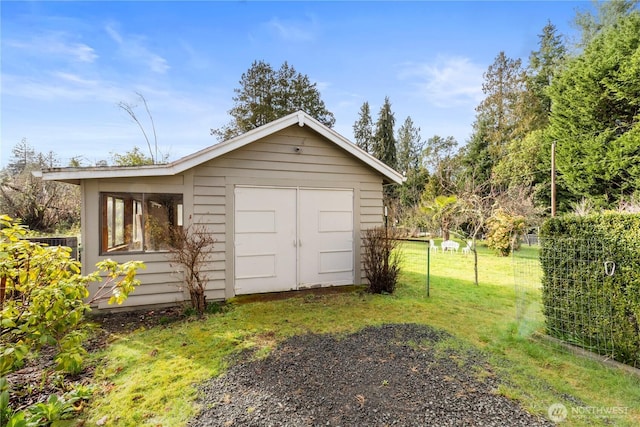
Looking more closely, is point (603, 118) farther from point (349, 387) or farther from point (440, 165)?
point (349, 387)

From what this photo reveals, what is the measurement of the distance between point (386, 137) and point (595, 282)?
92.5 ft

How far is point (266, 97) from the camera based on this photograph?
77.9 ft

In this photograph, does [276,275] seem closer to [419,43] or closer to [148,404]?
[148,404]

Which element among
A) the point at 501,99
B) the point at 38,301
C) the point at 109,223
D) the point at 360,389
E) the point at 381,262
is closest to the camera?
the point at 38,301

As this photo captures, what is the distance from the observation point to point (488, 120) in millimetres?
23656

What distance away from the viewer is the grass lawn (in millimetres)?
2758

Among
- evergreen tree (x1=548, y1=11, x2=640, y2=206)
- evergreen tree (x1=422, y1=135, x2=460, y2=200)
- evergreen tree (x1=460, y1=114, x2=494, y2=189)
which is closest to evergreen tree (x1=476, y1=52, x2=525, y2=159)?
evergreen tree (x1=460, y1=114, x2=494, y2=189)

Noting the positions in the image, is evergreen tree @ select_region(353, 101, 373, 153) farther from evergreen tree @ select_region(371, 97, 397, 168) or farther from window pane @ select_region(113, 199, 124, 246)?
window pane @ select_region(113, 199, 124, 246)

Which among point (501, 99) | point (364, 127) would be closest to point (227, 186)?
point (501, 99)

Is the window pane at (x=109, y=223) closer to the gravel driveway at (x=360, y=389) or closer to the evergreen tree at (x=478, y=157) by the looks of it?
the gravel driveway at (x=360, y=389)

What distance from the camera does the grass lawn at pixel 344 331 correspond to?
9.05 feet

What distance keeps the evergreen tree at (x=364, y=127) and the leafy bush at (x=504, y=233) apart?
67.0 ft

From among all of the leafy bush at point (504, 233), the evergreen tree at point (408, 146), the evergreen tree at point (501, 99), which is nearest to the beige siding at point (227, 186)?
the leafy bush at point (504, 233)

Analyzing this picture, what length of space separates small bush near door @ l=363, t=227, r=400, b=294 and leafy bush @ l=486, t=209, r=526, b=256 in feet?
27.8
